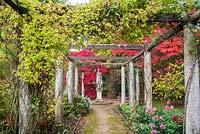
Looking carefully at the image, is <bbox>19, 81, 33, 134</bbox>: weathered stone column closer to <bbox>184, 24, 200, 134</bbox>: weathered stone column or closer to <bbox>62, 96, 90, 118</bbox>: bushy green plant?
<bbox>184, 24, 200, 134</bbox>: weathered stone column

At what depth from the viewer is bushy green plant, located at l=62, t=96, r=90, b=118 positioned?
32.0 feet

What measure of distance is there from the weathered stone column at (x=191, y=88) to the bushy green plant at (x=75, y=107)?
585 cm

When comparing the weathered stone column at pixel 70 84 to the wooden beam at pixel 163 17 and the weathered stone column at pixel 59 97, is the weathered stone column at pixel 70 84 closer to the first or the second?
the weathered stone column at pixel 59 97

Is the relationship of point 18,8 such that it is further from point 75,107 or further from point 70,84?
point 70,84

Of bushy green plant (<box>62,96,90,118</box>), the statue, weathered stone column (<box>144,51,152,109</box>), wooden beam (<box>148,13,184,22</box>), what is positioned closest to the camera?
wooden beam (<box>148,13,184,22</box>)

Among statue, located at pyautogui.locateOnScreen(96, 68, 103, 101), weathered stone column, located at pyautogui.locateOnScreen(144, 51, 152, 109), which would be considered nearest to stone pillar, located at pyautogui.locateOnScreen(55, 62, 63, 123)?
weathered stone column, located at pyautogui.locateOnScreen(144, 51, 152, 109)

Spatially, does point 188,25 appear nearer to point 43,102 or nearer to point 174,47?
point 43,102

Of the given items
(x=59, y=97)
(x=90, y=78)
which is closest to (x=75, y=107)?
(x=59, y=97)

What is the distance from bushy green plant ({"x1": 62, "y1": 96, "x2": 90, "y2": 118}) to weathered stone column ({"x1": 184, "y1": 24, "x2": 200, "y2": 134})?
5848mm

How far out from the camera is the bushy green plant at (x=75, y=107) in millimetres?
9750

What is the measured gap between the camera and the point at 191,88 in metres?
4.07

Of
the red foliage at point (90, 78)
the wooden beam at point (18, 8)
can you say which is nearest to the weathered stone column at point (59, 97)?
the wooden beam at point (18, 8)

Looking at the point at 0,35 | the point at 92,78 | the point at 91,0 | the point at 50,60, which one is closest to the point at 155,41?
the point at 91,0

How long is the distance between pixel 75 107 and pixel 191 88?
710 cm
